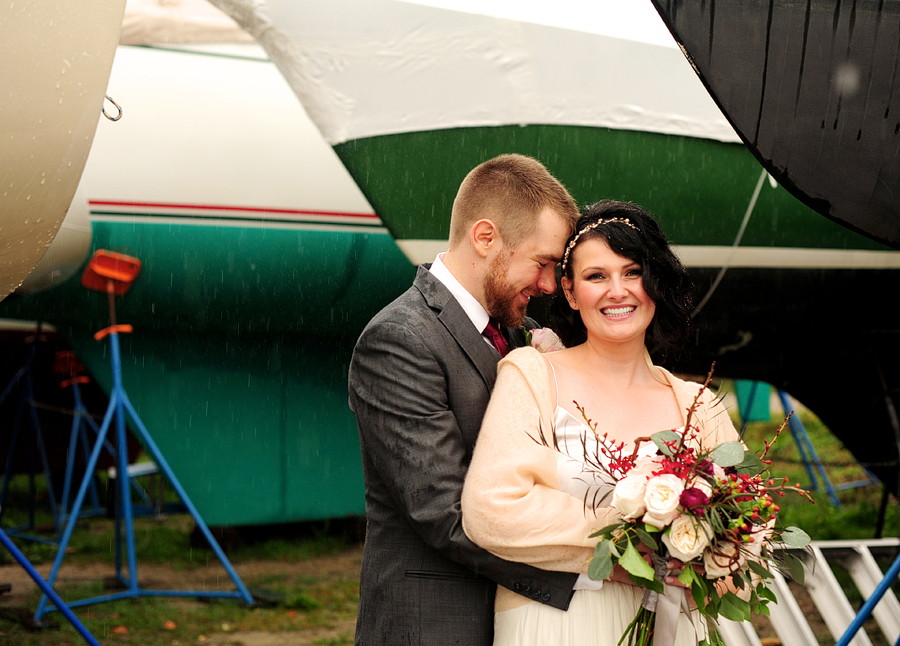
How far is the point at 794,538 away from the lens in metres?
1.83

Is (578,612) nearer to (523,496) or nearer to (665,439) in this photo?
(523,496)

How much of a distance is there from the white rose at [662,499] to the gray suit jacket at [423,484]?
32 centimetres

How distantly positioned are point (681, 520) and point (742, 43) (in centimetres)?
188

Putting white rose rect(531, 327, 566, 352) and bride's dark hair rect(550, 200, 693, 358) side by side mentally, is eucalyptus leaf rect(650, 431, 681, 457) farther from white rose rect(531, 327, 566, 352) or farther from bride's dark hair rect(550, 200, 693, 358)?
white rose rect(531, 327, 566, 352)

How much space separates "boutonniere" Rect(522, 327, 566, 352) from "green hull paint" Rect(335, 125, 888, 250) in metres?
2.12

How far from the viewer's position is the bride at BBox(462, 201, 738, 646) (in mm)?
1796

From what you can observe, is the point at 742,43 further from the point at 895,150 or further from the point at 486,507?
the point at 486,507

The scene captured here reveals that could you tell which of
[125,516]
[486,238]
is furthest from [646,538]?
[125,516]

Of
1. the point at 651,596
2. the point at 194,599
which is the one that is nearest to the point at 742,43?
the point at 651,596

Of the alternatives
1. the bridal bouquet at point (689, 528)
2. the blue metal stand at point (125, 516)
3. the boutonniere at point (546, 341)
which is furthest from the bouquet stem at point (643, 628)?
the blue metal stand at point (125, 516)

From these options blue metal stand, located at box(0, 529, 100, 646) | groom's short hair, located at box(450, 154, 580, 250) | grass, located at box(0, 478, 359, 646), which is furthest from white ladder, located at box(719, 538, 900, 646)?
blue metal stand, located at box(0, 529, 100, 646)

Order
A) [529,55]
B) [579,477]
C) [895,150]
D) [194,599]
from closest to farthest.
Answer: [579,477] < [895,150] < [529,55] < [194,599]

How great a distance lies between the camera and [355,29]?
4.10 metres

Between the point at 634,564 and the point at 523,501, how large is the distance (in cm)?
27
